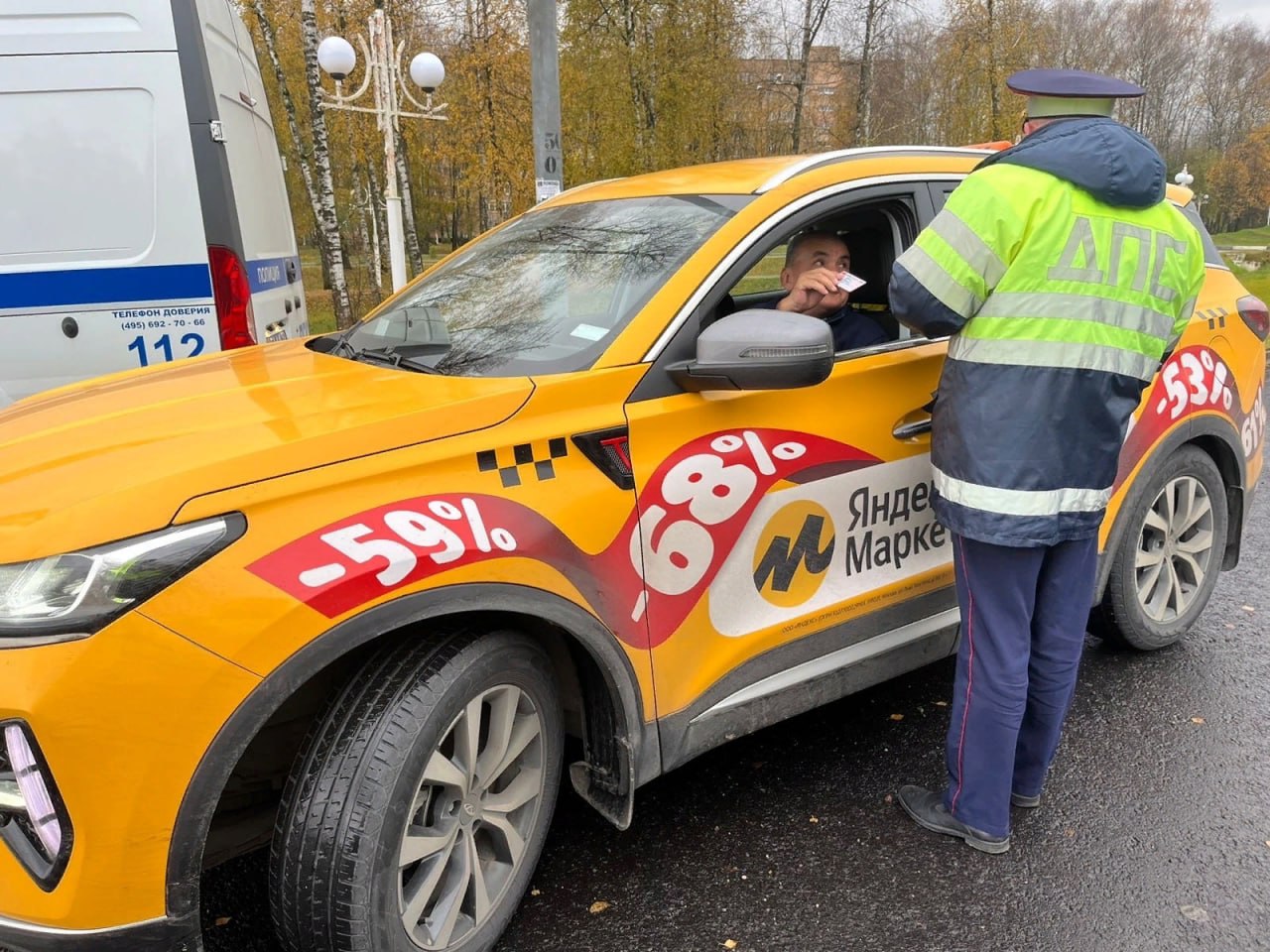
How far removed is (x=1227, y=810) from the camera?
288cm

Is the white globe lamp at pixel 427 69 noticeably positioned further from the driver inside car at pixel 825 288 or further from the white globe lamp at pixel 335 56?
the driver inside car at pixel 825 288

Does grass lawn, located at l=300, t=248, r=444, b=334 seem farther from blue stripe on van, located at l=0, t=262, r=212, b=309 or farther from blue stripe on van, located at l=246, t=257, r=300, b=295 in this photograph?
blue stripe on van, located at l=0, t=262, r=212, b=309

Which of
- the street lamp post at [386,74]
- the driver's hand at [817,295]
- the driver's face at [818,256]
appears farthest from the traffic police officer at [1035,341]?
the street lamp post at [386,74]

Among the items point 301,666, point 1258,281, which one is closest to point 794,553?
point 301,666

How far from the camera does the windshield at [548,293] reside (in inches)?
96.3

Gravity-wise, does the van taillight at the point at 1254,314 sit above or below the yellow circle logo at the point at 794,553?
above

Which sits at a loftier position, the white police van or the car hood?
the white police van

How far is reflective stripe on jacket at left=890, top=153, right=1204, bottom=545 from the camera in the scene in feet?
7.67

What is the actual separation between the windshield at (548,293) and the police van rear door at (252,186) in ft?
6.30

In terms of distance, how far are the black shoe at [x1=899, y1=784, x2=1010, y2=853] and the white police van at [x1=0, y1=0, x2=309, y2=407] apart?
141 inches

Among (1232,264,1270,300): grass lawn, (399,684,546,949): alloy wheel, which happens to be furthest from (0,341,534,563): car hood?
(1232,264,1270,300): grass lawn

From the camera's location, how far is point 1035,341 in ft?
7.77

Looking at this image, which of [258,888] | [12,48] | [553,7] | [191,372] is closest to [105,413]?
[191,372]

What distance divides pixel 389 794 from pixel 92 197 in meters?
3.62
